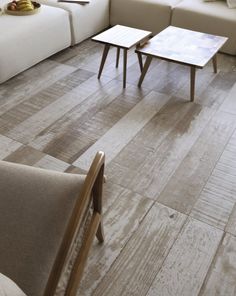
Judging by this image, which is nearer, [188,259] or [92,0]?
[188,259]

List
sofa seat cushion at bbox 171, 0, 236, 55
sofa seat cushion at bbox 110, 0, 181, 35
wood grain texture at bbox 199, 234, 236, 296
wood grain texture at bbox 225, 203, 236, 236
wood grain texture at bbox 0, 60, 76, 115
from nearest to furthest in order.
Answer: wood grain texture at bbox 199, 234, 236, 296, wood grain texture at bbox 225, 203, 236, 236, wood grain texture at bbox 0, 60, 76, 115, sofa seat cushion at bbox 171, 0, 236, 55, sofa seat cushion at bbox 110, 0, 181, 35

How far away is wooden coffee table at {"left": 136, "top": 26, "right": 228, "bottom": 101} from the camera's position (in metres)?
2.41

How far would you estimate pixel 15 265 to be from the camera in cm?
96

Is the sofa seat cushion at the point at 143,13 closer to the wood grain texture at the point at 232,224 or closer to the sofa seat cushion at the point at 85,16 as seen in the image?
the sofa seat cushion at the point at 85,16

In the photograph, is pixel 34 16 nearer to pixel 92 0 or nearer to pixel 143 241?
pixel 92 0

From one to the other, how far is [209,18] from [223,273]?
2.53 metres

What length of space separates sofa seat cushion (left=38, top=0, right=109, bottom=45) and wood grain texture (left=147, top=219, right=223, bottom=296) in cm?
232

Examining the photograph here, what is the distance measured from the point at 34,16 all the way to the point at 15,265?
2.48 metres

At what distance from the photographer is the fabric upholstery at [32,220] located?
3.13 ft

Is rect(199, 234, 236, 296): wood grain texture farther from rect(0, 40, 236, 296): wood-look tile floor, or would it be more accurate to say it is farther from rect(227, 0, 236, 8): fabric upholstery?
rect(227, 0, 236, 8): fabric upholstery

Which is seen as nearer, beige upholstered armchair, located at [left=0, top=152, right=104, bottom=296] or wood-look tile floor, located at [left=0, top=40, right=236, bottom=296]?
beige upholstered armchair, located at [left=0, top=152, right=104, bottom=296]

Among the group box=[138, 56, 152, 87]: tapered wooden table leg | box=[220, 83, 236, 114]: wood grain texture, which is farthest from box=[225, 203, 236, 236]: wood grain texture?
box=[138, 56, 152, 87]: tapered wooden table leg

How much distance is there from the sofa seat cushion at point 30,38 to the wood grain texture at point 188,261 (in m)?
1.89

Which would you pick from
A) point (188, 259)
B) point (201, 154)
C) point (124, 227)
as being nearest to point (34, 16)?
point (201, 154)
